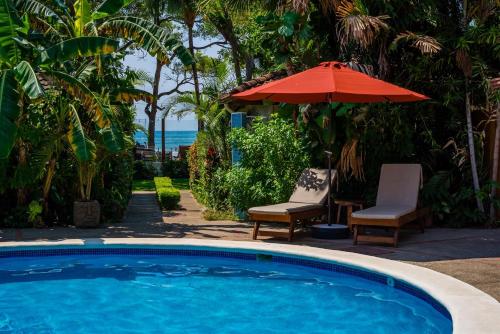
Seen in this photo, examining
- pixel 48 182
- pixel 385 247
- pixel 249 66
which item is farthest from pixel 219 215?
pixel 249 66

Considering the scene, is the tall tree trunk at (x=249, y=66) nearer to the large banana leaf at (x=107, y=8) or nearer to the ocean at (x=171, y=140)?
the ocean at (x=171, y=140)

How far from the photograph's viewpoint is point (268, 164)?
13.0 meters

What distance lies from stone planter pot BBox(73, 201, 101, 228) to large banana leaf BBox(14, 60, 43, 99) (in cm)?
301

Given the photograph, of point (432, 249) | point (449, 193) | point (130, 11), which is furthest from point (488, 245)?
point (130, 11)

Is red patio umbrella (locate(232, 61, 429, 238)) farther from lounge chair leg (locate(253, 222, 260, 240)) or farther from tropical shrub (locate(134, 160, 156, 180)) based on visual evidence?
tropical shrub (locate(134, 160, 156, 180))

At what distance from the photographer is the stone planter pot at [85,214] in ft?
40.3

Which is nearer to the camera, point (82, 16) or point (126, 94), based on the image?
point (82, 16)

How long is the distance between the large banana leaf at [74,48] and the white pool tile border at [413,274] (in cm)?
322

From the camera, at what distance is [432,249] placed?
941cm

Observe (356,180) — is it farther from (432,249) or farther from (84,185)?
(84,185)

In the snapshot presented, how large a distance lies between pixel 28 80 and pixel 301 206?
5.00 metres

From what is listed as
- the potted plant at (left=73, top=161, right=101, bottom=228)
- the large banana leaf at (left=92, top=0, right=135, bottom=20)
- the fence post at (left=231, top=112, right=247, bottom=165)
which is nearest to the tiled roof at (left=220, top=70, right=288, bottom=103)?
the fence post at (left=231, top=112, right=247, bottom=165)

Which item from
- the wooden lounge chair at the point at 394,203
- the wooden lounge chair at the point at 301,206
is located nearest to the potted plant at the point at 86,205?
the wooden lounge chair at the point at 301,206

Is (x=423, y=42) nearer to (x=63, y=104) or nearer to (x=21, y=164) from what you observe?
(x=63, y=104)
